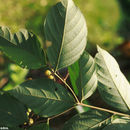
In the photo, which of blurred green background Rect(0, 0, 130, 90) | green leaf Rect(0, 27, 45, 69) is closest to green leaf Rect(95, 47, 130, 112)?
green leaf Rect(0, 27, 45, 69)

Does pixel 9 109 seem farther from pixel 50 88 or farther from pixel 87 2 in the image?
pixel 87 2

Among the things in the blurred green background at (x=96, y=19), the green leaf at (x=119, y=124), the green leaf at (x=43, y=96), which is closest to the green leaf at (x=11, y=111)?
the green leaf at (x=43, y=96)

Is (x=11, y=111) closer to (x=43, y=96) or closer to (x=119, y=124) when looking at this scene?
(x=43, y=96)

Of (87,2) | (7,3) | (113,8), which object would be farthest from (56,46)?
(113,8)

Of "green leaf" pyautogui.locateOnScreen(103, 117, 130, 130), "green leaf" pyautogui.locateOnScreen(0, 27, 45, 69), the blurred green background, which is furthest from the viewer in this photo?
the blurred green background

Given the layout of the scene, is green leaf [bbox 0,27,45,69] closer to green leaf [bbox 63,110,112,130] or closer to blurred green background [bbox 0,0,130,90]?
green leaf [bbox 63,110,112,130]

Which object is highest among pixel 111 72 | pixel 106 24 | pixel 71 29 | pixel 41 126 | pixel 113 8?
Result: pixel 113 8
